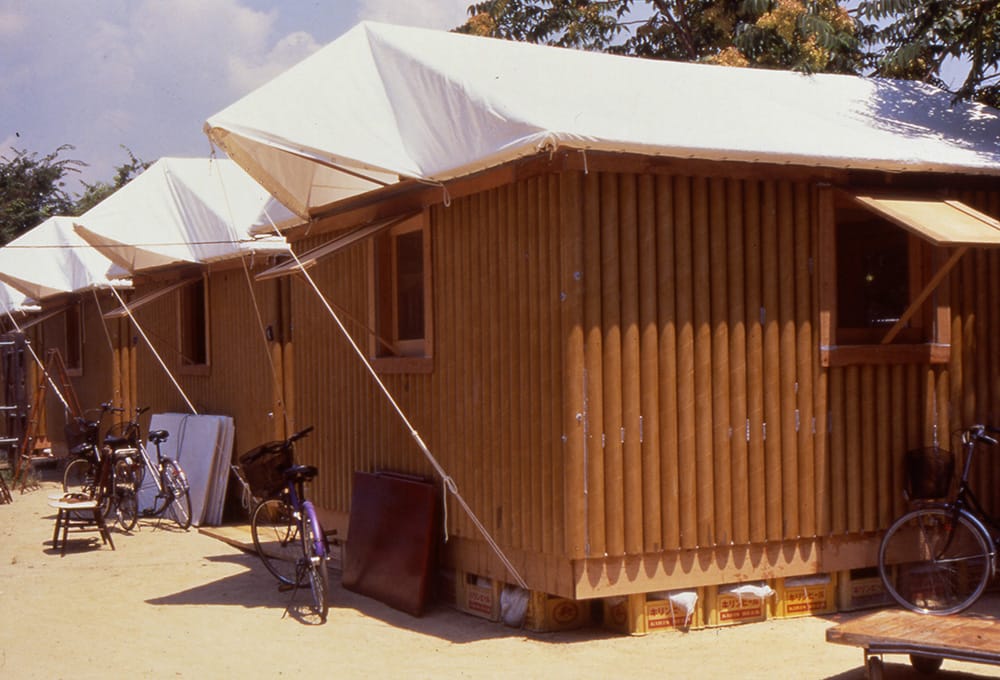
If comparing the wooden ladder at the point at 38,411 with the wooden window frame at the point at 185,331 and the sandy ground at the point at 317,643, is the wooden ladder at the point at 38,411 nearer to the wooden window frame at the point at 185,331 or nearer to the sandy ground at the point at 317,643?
the wooden window frame at the point at 185,331

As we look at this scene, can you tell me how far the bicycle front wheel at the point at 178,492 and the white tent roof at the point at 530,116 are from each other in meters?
5.29

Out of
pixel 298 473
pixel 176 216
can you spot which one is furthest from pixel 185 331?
pixel 298 473

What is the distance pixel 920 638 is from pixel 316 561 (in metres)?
4.35

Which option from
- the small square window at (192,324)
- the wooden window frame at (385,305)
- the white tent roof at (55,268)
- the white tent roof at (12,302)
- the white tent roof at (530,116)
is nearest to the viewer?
the white tent roof at (530,116)

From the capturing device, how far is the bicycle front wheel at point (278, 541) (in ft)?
31.7

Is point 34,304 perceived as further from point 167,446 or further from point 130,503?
point 130,503

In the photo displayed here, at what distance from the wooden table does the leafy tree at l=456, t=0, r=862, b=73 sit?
9.14 meters

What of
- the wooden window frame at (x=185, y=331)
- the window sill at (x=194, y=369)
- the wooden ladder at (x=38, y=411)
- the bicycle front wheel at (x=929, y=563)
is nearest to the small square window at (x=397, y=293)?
the bicycle front wheel at (x=929, y=563)

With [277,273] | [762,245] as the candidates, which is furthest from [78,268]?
[762,245]

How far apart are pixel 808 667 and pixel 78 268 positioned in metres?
13.6

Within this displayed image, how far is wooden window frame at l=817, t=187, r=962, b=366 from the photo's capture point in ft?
26.5

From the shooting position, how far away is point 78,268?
1747 centimetres

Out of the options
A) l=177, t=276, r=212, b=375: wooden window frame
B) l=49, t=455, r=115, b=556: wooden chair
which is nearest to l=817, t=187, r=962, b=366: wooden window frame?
l=49, t=455, r=115, b=556: wooden chair

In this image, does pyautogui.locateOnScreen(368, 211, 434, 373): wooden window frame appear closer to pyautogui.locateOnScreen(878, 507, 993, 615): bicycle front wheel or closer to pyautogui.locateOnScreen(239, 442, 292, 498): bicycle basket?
pyautogui.locateOnScreen(239, 442, 292, 498): bicycle basket
